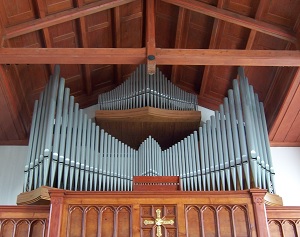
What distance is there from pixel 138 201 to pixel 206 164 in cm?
179

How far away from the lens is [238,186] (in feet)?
26.7

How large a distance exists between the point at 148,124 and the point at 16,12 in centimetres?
361

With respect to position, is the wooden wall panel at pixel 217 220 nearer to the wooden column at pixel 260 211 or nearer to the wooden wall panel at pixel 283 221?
the wooden column at pixel 260 211

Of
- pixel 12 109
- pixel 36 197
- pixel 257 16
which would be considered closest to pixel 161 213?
pixel 36 197

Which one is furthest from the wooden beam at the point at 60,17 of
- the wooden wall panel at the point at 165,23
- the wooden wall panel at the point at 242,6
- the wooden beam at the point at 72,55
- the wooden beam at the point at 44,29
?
the wooden wall panel at the point at 242,6

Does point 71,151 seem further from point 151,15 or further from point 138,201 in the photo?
point 151,15

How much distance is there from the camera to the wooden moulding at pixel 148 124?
10.1 meters

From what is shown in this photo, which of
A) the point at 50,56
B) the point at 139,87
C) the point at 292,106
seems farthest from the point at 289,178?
the point at 50,56

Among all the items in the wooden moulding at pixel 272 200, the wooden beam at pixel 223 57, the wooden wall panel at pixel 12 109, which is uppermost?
the wooden beam at pixel 223 57

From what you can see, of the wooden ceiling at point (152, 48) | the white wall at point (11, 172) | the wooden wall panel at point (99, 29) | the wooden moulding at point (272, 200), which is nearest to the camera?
the wooden moulding at point (272, 200)

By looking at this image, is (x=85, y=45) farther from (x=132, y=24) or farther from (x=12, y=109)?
(x=12, y=109)

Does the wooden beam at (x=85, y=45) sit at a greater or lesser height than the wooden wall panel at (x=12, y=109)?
greater

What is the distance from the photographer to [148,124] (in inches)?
404

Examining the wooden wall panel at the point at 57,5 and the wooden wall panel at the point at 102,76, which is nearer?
the wooden wall panel at the point at 57,5
